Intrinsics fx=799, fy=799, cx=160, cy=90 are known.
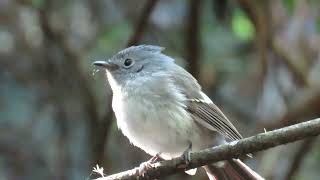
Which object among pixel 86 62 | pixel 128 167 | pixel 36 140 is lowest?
pixel 128 167

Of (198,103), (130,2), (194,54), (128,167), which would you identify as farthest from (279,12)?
(198,103)

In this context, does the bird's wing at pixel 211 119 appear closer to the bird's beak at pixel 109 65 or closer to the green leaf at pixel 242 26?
the bird's beak at pixel 109 65

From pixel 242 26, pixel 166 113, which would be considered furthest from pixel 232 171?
pixel 242 26

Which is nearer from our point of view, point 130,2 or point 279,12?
point 279,12

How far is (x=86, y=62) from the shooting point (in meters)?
7.47

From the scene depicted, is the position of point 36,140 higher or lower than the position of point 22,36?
→ lower

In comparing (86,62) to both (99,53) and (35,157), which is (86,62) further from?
(35,157)

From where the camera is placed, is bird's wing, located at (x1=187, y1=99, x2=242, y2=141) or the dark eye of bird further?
the dark eye of bird

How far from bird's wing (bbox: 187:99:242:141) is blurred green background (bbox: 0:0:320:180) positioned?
1.52 m

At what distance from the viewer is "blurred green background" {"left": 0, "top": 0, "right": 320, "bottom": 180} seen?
21.7 feet

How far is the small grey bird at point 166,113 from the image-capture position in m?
4.59

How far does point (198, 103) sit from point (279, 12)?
242 cm

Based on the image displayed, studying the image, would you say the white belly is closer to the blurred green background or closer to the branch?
the branch

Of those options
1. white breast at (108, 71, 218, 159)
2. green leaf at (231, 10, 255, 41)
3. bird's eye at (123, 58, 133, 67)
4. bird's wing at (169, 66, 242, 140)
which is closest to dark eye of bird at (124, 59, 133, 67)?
bird's eye at (123, 58, 133, 67)
